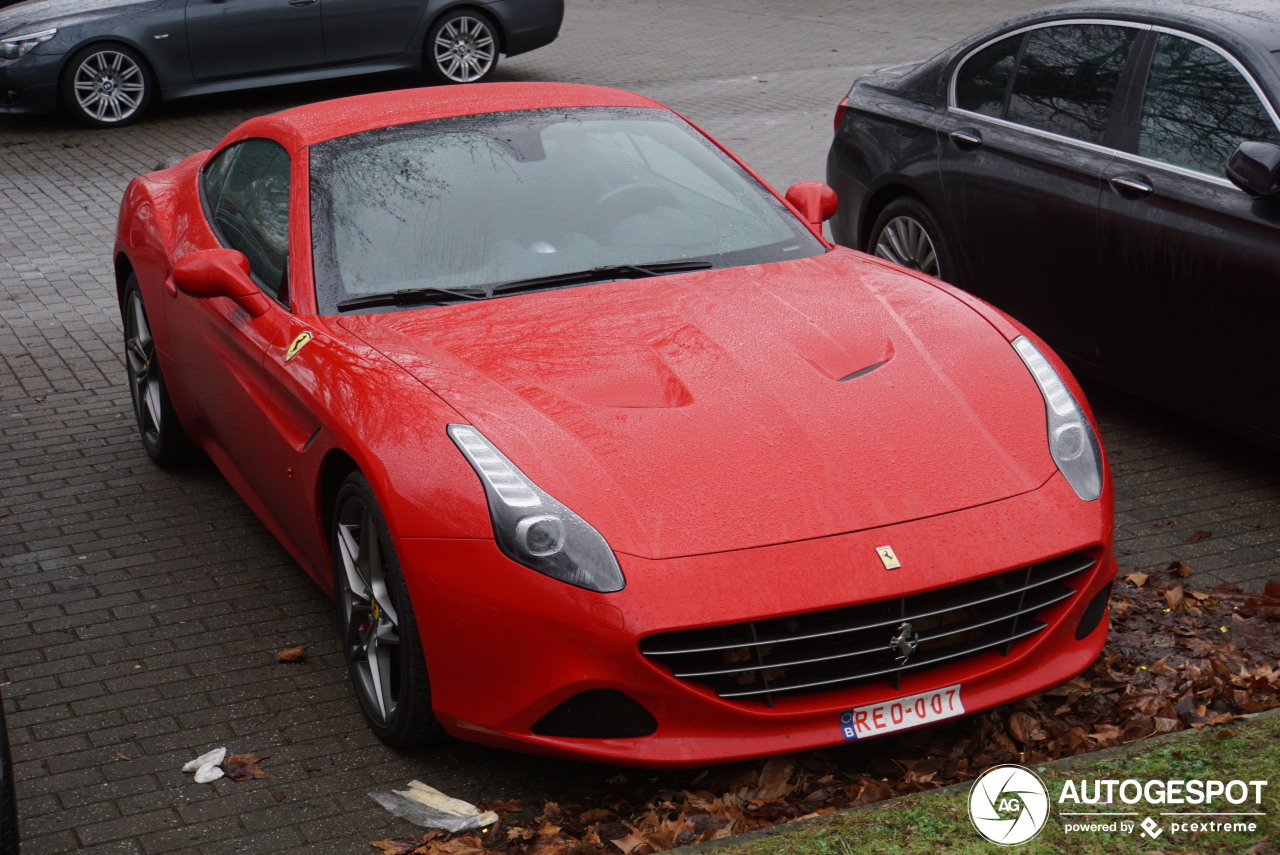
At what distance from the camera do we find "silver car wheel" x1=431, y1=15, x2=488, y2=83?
14.8 m

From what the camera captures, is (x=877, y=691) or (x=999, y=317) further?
(x=999, y=317)

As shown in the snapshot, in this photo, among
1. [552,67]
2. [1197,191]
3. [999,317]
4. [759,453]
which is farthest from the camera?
[552,67]

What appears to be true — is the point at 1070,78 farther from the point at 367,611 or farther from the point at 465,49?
the point at 465,49

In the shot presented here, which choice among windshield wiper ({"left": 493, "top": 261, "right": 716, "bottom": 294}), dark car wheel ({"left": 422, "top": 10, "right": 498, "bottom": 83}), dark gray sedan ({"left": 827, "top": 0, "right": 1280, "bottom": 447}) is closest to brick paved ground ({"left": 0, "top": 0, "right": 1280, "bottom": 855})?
dark gray sedan ({"left": 827, "top": 0, "right": 1280, "bottom": 447})

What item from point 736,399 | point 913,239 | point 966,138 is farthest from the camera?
point 913,239

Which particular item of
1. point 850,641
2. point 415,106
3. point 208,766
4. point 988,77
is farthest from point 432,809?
point 988,77

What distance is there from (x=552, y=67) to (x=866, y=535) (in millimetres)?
13477

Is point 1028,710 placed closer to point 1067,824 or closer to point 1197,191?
point 1067,824

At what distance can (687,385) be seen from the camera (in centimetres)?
407

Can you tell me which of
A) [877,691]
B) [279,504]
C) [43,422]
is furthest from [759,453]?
[43,422]

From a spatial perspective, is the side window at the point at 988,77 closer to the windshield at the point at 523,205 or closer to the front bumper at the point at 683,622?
the windshield at the point at 523,205

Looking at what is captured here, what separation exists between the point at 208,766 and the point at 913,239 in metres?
4.41

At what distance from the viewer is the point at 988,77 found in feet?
22.6

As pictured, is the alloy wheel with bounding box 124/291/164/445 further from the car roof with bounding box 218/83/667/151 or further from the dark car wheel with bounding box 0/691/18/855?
the dark car wheel with bounding box 0/691/18/855
